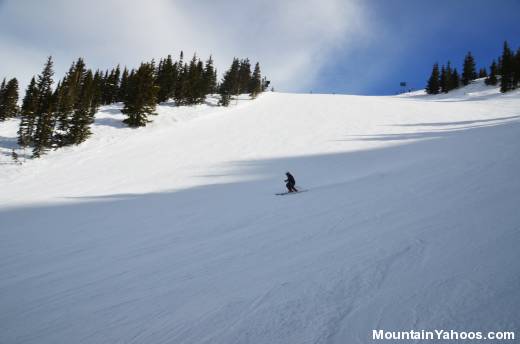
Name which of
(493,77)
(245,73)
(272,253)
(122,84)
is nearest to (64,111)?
(122,84)

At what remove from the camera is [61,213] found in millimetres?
11828

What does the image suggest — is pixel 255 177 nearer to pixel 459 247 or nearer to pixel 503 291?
pixel 459 247

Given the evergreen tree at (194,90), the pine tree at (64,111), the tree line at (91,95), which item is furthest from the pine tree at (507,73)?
the pine tree at (64,111)

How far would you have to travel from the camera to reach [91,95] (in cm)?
3897

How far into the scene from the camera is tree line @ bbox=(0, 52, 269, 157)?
101 feet

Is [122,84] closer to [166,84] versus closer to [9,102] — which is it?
[166,84]

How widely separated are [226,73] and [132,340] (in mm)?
61410

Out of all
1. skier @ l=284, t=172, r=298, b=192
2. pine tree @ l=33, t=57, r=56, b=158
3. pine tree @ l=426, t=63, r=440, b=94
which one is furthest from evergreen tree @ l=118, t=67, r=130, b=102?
pine tree @ l=426, t=63, r=440, b=94

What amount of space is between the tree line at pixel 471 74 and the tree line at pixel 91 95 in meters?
52.6

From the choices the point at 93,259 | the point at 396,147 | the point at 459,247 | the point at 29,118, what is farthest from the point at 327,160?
the point at 29,118

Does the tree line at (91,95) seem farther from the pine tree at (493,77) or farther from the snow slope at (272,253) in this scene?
the pine tree at (493,77)

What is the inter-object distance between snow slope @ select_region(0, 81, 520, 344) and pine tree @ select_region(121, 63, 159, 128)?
2015 centimetres

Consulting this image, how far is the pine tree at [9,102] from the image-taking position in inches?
2123

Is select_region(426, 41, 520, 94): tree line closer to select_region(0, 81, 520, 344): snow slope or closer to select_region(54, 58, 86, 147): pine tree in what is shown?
select_region(0, 81, 520, 344): snow slope
